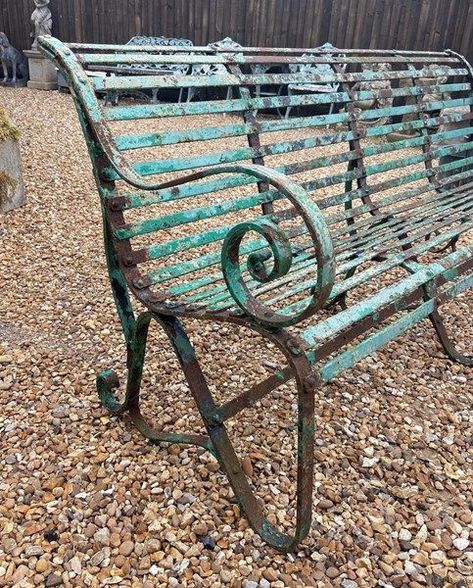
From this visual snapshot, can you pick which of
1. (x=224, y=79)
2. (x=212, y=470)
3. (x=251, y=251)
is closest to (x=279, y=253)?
(x=251, y=251)

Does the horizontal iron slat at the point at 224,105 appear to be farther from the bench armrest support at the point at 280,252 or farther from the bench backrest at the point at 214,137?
the bench armrest support at the point at 280,252

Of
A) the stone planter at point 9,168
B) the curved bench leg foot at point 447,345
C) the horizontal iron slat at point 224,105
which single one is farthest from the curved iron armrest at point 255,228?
the stone planter at point 9,168

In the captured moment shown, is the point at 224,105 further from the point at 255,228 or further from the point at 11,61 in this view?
the point at 11,61

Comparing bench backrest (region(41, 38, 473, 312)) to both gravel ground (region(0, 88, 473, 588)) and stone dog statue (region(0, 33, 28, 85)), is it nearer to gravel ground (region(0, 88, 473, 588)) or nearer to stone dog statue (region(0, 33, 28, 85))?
gravel ground (region(0, 88, 473, 588))

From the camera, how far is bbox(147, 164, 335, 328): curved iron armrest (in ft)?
4.49

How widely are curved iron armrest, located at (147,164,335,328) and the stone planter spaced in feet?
10.4

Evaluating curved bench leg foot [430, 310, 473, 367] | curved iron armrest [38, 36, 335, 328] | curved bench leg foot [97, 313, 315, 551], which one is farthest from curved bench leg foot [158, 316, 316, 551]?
curved bench leg foot [430, 310, 473, 367]

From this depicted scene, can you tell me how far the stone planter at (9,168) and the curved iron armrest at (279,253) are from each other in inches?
125

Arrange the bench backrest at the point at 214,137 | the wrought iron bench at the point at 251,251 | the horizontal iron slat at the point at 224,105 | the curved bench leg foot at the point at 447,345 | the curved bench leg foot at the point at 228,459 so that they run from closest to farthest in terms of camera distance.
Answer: the wrought iron bench at the point at 251,251 < the curved bench leg foot at the point at 228,459 < the bench backrest at the point at 214,137 < the horizontal iron slat at the point at 224,105 < the curved bench leg foot at the point at 447,345

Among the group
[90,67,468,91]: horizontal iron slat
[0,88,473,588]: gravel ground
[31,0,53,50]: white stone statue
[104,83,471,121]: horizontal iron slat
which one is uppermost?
[31,0,53,50]: white stone statue

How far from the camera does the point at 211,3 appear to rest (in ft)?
34.3

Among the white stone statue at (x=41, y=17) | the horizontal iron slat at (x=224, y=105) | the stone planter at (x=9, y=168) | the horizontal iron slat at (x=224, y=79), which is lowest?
the stone planter at (x=9, y=168)

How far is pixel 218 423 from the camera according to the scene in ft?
6.10

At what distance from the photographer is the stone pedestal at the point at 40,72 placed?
11195 mm
